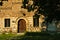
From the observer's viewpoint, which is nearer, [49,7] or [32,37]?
[49,7]

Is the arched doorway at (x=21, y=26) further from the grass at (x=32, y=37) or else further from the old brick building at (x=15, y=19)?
the grass at (x=32, y=37)

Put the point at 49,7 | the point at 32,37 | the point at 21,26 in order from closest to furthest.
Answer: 1. the point at 49,7
2. the point at 32,37
3. the point at 21,26

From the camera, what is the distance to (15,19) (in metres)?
30.6

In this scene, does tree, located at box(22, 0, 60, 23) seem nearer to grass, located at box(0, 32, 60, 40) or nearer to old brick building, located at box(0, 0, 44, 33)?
grass, located at box(0, 32, 60, 40)

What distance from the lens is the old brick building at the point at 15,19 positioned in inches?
1202

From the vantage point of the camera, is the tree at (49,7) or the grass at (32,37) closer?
the tree at (49,7)

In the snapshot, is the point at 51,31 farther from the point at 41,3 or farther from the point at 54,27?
the point at 41,3

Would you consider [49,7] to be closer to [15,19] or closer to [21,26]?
→ [15,19]

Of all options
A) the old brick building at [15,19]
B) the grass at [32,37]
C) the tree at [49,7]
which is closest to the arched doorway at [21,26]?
the old brick building at [15,19]

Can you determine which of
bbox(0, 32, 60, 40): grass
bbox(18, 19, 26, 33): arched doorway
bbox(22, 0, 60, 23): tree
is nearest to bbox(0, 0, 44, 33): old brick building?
bbox(18, 19, 26, 33): arched doorway

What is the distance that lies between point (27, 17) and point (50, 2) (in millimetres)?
15348

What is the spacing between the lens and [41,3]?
51.5 feet

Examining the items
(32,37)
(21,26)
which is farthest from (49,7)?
(21,26)

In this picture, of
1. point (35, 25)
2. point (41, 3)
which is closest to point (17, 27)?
point (35, 25)
